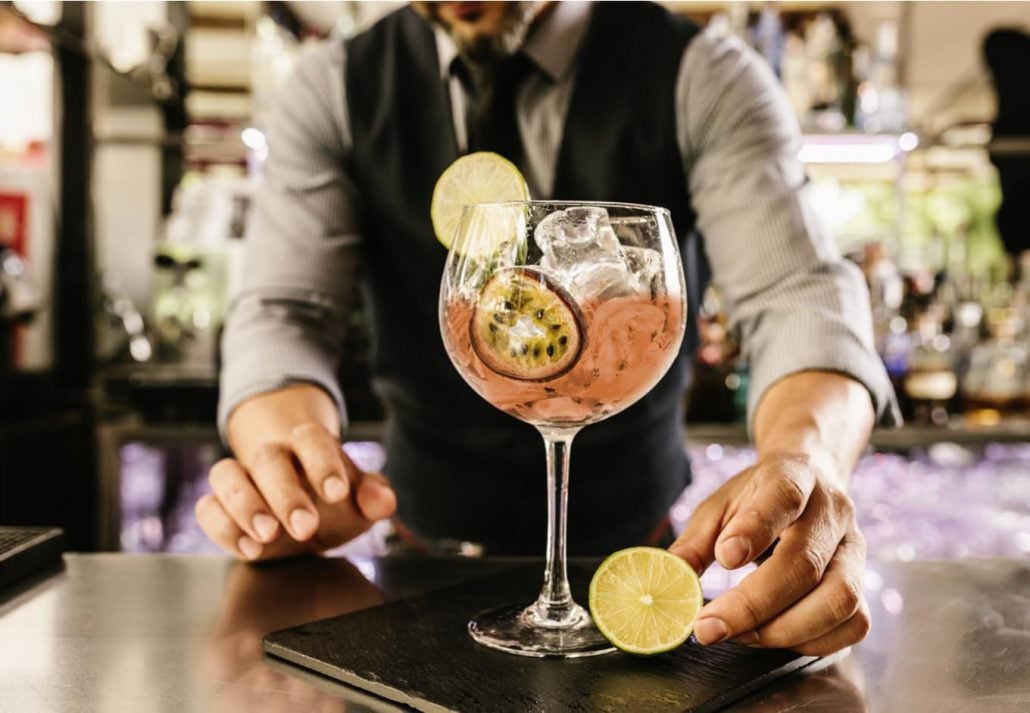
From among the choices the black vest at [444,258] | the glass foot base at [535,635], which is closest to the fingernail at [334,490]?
the glass foot base at [535,635]

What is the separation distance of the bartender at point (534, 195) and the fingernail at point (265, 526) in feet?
0.52

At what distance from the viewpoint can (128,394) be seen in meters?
2.89

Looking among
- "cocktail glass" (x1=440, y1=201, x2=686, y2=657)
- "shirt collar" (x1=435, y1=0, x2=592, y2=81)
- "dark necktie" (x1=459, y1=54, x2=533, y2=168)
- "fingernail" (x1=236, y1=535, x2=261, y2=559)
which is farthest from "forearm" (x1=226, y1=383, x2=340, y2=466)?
"shirt collar" (x1=435, y1=0, x2=592, y2=81)

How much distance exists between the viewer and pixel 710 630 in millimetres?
720

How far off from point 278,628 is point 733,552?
38 cm

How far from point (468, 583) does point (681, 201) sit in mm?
882

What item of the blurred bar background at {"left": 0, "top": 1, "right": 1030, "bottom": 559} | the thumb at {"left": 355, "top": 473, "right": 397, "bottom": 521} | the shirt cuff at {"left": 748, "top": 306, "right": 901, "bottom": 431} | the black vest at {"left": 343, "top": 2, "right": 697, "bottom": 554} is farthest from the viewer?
the blurred bar background at {"left": 0, "top": 1, "right": 1030, "bottom": 559}

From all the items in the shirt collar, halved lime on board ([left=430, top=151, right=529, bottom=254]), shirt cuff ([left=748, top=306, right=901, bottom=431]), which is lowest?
shirt cuff ([left=748, top=306, right=901, bottom=431])

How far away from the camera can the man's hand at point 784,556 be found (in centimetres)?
74

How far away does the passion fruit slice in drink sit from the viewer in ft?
2.47

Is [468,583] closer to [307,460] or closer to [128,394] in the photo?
[307,460]

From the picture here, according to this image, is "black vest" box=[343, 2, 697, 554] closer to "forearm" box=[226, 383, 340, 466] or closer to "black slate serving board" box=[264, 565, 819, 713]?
"forearm" box=[226, 383, 340, 466]

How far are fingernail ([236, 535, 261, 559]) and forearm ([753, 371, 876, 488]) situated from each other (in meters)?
0.52

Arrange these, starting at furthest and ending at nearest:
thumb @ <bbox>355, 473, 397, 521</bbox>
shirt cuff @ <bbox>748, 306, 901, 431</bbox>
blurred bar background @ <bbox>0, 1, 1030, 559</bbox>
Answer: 1. blurred bar background @ <bbox>0, 1, 1030, 559</bbox>
2. shirt cuff @ <bbox>748, 306, 901, 431</bbox>
3. thumb @ <bbox>355, 473, 397, 521</bbox>
